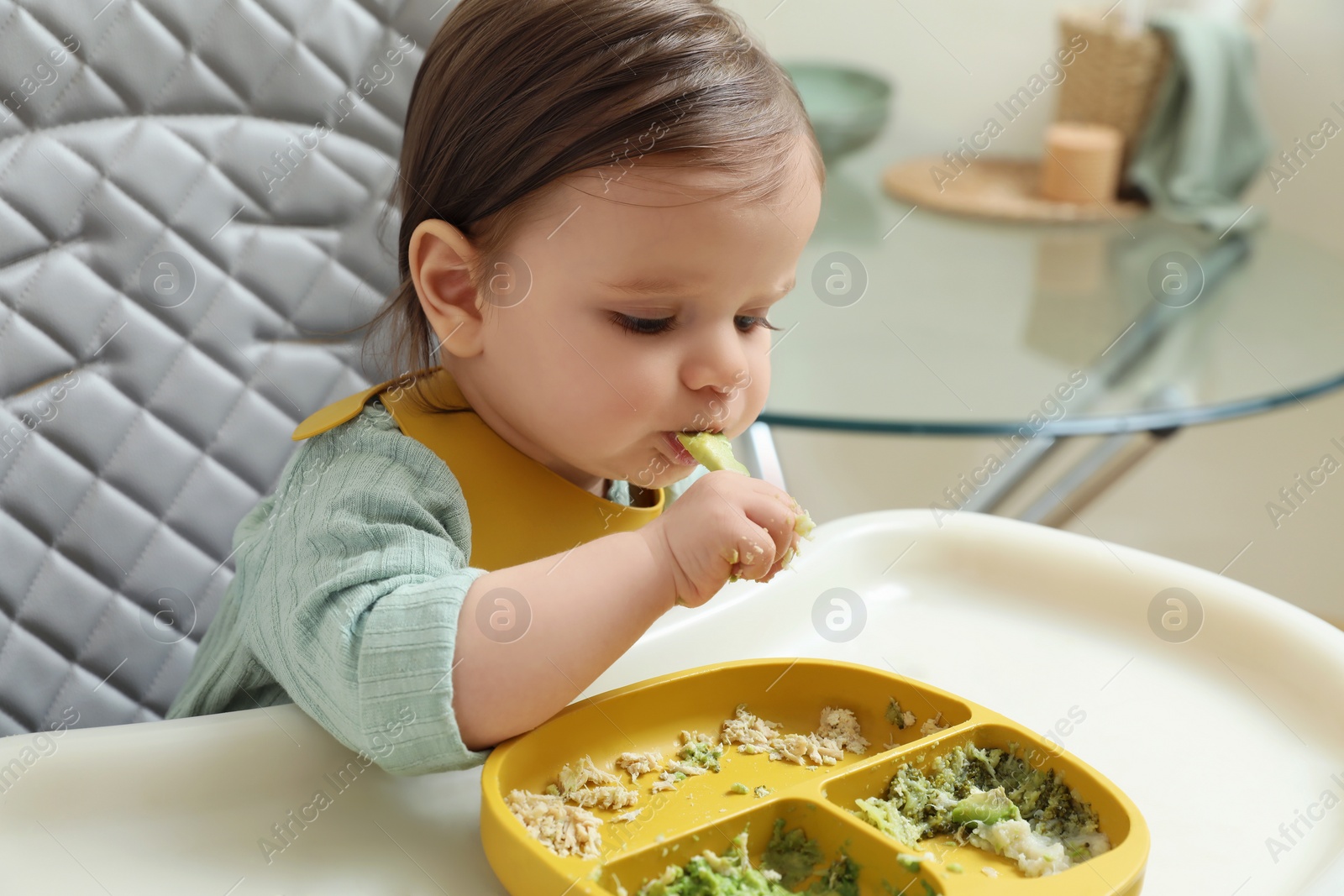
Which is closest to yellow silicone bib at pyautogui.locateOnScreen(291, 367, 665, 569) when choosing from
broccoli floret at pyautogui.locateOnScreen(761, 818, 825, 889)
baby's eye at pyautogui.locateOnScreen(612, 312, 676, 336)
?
baby's eye at pyautogui.locateOnScreen(612, 312, 676, 336)

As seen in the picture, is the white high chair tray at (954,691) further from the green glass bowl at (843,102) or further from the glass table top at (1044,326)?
the green glass bowl at (843,102)

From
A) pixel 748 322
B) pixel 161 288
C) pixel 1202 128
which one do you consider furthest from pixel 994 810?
pixel 1202 128

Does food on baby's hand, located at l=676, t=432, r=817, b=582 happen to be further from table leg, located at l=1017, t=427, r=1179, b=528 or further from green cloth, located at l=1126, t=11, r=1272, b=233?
green cloth, located at l=1126, t=11, r=1272, b=233

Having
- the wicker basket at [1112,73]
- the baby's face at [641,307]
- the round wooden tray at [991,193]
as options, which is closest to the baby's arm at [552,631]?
the baby's face at [641,307]

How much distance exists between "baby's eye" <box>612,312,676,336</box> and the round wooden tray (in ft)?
3.65

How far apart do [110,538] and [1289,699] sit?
2.73 feet

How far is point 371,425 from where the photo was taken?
0.74 metres

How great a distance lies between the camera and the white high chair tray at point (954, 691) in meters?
0.59

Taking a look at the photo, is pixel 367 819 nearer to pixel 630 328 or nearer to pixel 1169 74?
pixel 630 328

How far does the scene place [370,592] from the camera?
61 cm

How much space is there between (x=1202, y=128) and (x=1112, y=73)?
0.16m

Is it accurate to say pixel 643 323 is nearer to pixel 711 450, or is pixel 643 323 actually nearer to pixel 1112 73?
pixel 711 450

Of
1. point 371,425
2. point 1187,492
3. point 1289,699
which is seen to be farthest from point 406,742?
point 1187,492

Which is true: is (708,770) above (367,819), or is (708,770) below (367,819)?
above
